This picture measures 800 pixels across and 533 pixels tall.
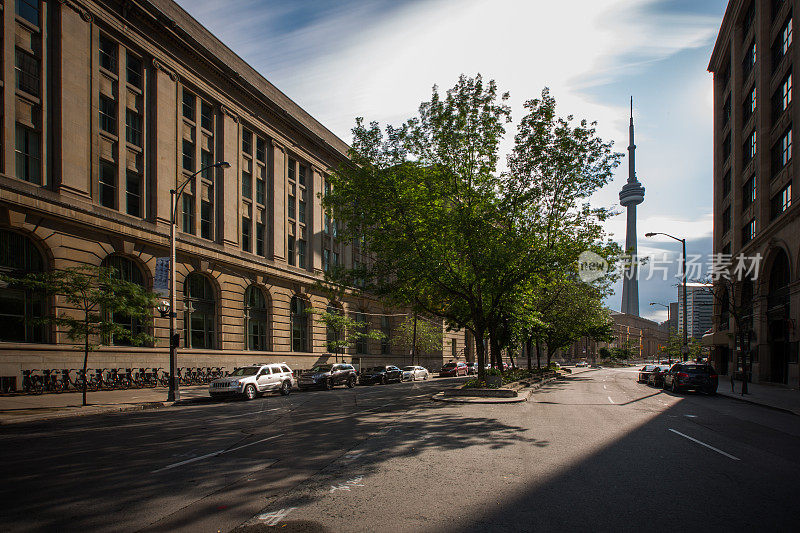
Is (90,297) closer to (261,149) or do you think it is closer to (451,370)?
(261,149)

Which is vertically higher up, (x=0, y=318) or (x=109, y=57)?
(x=109, y=57)

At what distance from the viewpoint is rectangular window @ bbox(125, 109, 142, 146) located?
30.2 metres

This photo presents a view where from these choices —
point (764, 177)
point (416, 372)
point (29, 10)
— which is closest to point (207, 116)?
point (29, 10)

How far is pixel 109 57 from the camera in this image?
2955 centimetres

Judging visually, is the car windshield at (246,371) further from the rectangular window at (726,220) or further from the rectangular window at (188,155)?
the rectangular window at (726,220)

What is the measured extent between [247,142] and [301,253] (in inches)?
432

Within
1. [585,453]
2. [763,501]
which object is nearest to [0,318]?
[585,453]

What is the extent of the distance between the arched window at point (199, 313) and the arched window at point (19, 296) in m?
9.23

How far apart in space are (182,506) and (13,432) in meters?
10.3

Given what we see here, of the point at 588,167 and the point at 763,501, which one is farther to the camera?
the point at 588,167

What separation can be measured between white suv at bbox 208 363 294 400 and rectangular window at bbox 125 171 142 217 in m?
11.7

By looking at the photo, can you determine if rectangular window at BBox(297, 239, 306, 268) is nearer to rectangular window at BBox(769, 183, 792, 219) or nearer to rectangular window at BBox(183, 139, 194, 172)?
rectangular window at BBox(183, 139, 194, 172)

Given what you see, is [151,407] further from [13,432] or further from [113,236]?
[113,236]

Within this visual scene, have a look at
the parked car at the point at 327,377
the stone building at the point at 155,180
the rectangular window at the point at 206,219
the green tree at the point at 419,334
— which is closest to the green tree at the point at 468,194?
the stone building at the point at 155,180
